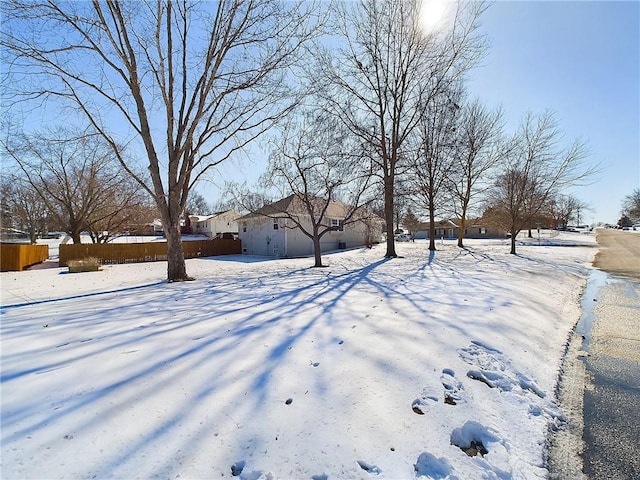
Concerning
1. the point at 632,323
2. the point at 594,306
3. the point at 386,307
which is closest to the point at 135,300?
the point at 386,307

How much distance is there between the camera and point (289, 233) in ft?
73.4

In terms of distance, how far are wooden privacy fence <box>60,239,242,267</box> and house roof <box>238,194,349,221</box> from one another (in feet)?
10.7

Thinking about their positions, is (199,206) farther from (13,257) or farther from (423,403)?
(423,403)

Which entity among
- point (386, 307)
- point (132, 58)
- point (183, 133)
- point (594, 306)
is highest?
point (132, 58)

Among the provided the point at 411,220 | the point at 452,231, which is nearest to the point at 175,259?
the point at 411,220

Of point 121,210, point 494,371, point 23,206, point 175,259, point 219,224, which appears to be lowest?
point 494,371

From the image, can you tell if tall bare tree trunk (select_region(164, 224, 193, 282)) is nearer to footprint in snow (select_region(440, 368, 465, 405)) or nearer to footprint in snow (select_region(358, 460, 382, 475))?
footprint in snow (select_region(440, 368, 465, 405))

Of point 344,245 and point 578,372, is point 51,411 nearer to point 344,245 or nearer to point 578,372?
point 578,372

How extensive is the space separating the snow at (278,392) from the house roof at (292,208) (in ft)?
37.4

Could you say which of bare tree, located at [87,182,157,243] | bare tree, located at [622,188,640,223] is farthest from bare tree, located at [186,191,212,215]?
bare tree, located at [622,188,640,223]

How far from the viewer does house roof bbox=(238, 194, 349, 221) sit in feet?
55.4

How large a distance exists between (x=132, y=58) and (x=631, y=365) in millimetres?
13971

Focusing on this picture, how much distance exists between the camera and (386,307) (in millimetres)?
6039

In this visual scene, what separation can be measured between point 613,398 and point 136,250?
2430 cm
